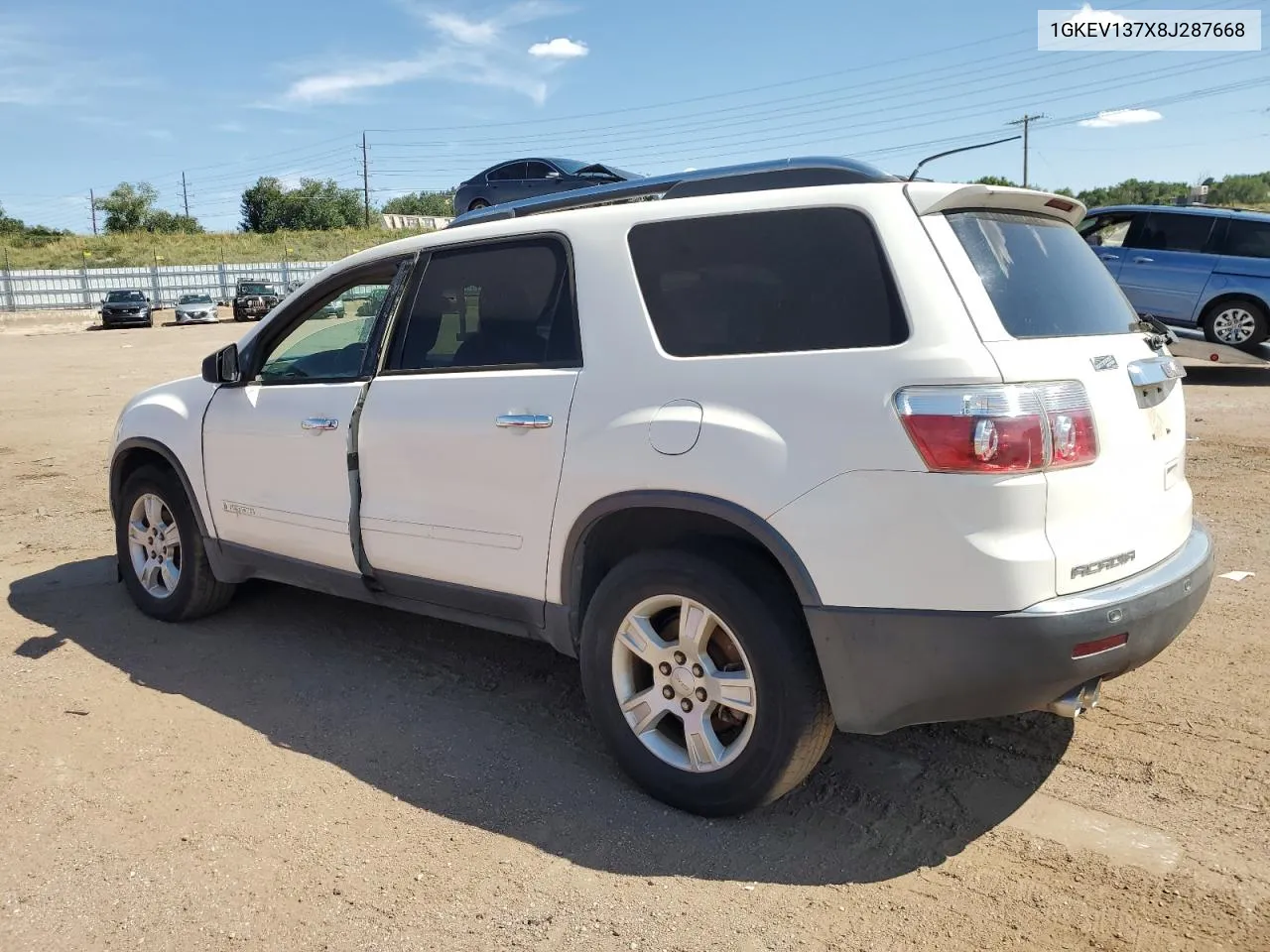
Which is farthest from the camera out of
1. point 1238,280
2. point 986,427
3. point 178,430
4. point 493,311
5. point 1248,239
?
point 1248,239

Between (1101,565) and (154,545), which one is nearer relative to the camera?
(1101,565)

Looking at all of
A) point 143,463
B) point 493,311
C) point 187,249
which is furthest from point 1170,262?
point 187,249

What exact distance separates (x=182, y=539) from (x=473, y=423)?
2282 millimetres

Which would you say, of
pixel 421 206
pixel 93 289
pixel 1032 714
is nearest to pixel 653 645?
pixel 1032 714

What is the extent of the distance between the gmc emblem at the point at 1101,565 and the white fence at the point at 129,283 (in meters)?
44.1

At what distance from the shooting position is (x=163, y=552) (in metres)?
5.24

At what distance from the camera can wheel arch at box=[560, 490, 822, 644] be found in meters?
2.91

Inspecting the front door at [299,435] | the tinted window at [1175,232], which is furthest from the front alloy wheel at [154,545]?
the tinted window at [1175,232]

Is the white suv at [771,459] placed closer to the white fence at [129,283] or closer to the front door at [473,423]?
the front door at [473,423]

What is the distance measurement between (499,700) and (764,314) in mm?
2043

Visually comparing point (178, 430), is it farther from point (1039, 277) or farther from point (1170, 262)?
point (1170, 262)

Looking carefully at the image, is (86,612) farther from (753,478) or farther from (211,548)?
(753,478)

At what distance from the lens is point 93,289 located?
44344 mm

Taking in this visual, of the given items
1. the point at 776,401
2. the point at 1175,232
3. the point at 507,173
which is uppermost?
the point at 507,173
